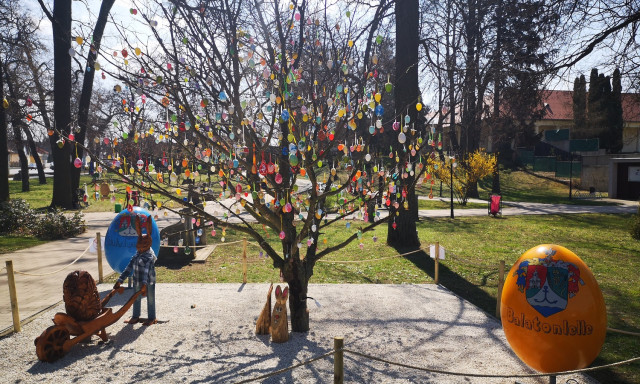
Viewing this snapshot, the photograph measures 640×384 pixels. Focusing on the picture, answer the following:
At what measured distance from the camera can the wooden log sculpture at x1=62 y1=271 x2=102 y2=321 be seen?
19.0 feet

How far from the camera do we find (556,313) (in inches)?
178

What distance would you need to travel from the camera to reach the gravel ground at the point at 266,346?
5191 mm

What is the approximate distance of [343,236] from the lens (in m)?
15.9

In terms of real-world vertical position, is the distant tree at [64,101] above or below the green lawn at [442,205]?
above

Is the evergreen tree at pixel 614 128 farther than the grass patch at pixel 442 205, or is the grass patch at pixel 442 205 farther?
the evergreen tree at pixel 614 128

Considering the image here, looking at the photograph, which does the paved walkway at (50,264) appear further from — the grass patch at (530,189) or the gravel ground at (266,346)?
the grass patch at (530,189)

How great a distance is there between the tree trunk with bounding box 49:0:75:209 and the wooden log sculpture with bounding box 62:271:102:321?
1569cm

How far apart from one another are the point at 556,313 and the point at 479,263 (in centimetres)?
531

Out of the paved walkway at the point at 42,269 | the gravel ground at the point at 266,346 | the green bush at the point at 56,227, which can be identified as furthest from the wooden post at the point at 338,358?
the green bush at the point at 56,227

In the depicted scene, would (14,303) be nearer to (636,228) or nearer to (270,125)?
(270,125)

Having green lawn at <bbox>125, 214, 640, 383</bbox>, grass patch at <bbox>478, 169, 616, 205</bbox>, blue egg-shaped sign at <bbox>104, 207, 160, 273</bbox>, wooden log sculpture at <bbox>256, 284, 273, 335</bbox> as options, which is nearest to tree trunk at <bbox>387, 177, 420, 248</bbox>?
green lawn at <bbox>125, 214, 640, 383</bbox>

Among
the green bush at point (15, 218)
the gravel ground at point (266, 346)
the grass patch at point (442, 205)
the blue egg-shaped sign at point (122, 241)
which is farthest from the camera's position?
the grass patch at point (442, 205)

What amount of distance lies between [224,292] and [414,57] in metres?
8.60

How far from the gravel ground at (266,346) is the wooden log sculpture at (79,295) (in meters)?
0.51
